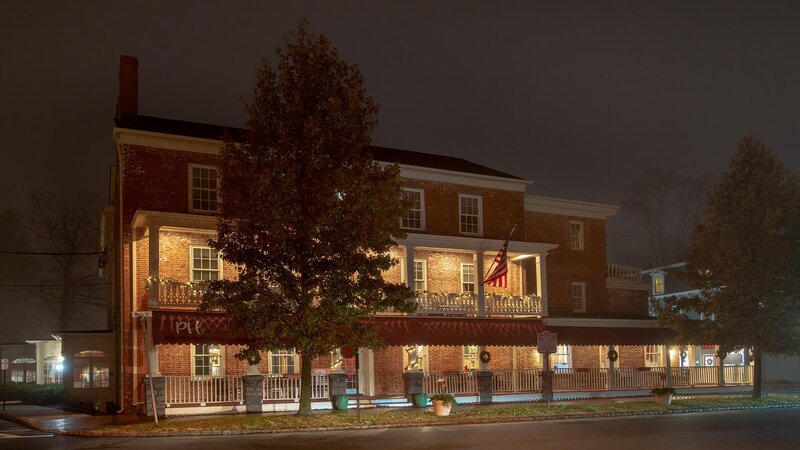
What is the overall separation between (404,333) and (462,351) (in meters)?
6.28

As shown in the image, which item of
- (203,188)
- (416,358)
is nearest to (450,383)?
(416,358)

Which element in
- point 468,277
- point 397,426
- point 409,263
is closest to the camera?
point 397,426

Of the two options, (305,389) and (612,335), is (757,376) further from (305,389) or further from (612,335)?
(305,389)

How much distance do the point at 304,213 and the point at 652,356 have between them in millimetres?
25623

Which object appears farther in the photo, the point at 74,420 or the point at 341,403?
the point at 341,403

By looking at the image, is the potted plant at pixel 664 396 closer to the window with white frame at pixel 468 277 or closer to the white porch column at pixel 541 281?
the white porch column at pixel 541 281

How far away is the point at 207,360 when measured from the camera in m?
31.2

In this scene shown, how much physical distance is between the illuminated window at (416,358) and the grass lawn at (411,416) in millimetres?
6161

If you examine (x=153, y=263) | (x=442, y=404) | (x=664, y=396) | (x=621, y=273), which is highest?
(x=153, y=263)

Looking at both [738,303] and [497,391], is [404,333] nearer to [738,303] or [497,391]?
[497,391]

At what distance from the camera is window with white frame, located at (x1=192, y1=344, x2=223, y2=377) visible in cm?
3088

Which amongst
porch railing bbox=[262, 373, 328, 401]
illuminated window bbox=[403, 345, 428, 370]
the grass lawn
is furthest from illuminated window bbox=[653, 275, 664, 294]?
porch railing bbox=[262, 373, 328, 401]

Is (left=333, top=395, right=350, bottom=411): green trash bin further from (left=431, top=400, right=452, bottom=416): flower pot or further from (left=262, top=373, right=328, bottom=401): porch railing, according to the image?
(left=431, top=400, right=452, bottom=416): flower pot

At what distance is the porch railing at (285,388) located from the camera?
→ 2958 centimetres
